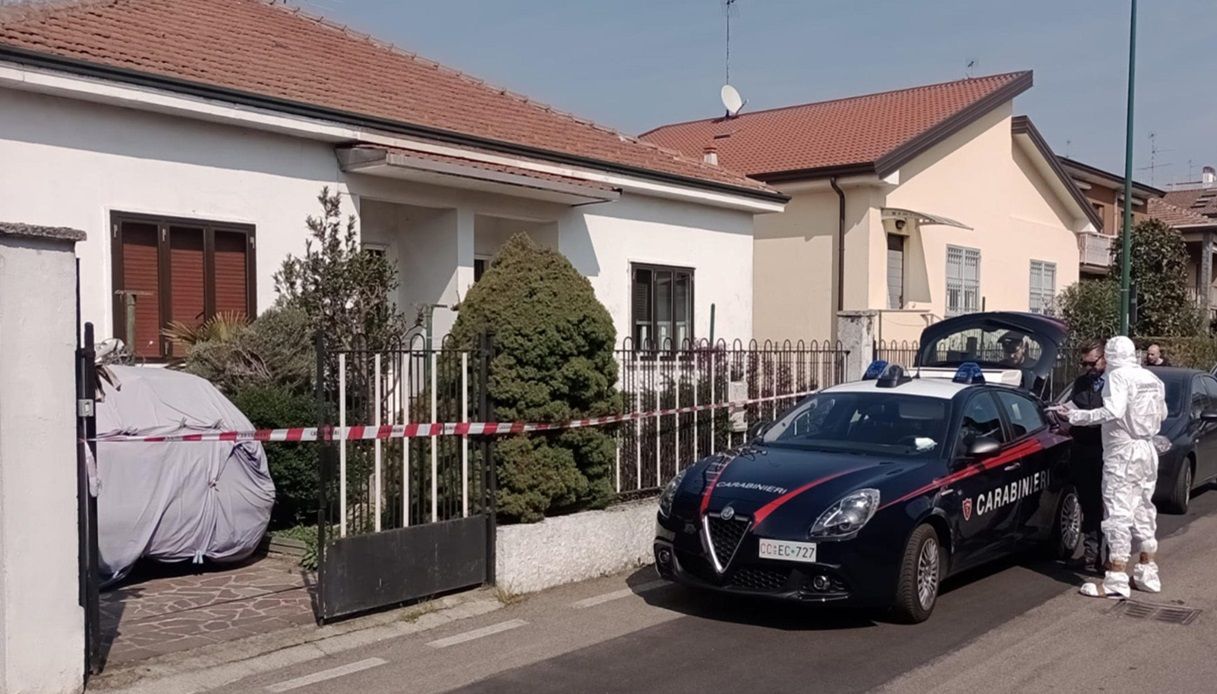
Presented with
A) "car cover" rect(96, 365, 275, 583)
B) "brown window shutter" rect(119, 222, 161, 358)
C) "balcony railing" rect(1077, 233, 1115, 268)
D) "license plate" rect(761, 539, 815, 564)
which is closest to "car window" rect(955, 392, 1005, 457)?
"license plate" rect(761, 539, 815, 564)

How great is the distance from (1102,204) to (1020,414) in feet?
87.8

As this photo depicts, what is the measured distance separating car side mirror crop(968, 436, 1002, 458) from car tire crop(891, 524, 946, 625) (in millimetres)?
727

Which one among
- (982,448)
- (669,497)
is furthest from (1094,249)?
(669,497)

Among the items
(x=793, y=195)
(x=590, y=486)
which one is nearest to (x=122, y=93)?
(x=590, y=486)

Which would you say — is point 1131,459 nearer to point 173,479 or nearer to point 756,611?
point 756,611

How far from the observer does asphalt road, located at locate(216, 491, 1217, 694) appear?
19.4 feet

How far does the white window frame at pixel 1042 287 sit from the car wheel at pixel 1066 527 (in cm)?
1821

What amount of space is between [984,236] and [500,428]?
752 inches

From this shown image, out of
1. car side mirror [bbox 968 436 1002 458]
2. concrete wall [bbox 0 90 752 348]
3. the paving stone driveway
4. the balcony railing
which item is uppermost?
the balcony railing

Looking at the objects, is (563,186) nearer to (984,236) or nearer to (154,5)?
(154,5)

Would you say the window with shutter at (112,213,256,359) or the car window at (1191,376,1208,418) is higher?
the window with shutter at (112,213,256,359)

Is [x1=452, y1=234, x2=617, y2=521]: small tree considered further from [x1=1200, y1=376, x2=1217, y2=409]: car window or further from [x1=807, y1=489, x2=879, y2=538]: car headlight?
[x1=1200, y1=376, x2=1217, y2=409]: car window

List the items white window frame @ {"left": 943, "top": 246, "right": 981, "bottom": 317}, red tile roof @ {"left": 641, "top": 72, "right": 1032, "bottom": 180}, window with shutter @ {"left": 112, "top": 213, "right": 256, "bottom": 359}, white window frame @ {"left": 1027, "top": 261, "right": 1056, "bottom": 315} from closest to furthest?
window with shutter @ {"left": 112, "top": 213, "right": 256, "bottom": 359}, red tile roof @ {"left": 641, "top": 72, "right": 1032, "bottom": 180}, white window frame @ {"left": 943, "top": 246, "right": 981, "bottom": 317}, white window frame @ {"left": 1027, "top": 261, "right": 1056, "bottom": 315}

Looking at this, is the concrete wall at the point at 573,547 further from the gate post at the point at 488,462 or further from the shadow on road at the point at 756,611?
the shadow on road at the point at 756,611
